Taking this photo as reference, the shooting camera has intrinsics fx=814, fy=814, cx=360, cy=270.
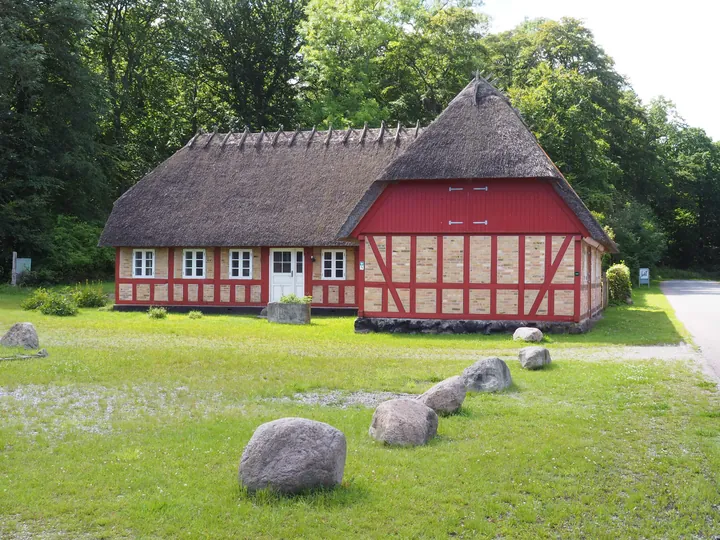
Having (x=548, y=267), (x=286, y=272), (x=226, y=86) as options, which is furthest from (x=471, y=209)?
(x=226, y=86)

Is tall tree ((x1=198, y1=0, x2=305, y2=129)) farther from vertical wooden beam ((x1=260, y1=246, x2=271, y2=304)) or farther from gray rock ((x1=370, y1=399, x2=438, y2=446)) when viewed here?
gray rock ((x1=370, y1=399, x2=438, y2=446))

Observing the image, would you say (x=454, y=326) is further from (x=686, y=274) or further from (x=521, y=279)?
(x=686, y=274)

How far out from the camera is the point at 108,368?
14000 millimetres

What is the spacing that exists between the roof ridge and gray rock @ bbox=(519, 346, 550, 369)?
648 inches

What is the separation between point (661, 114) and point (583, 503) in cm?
7944

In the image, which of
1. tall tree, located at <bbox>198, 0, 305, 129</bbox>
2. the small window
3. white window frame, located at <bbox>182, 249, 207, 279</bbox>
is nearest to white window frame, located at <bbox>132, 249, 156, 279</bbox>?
white window frame, located at <bbox>182, 249, 207, 279</bbox>

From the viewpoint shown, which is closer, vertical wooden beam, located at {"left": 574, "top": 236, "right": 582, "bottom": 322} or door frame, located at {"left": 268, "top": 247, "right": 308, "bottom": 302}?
vertical wooden beam, located at {"left": 574, "top": 236, "right": 582, "bottom": 322}

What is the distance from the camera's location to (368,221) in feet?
73.9

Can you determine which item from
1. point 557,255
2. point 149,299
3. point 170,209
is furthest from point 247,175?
point 557,255

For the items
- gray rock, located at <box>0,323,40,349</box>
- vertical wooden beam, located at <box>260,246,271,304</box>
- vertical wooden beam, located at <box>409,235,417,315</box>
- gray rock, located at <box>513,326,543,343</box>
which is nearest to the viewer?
gray rock, located at <box>0,323,40,349</box>

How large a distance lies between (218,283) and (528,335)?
1316 centimetres

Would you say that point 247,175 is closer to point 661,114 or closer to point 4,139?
point 4,139

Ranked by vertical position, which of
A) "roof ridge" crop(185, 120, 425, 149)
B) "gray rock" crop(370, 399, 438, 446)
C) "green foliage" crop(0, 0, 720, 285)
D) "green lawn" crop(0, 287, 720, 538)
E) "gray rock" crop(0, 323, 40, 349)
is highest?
"green foliage" crop(0, 0, 720, 285)

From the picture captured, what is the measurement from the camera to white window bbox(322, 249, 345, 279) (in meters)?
28.1
